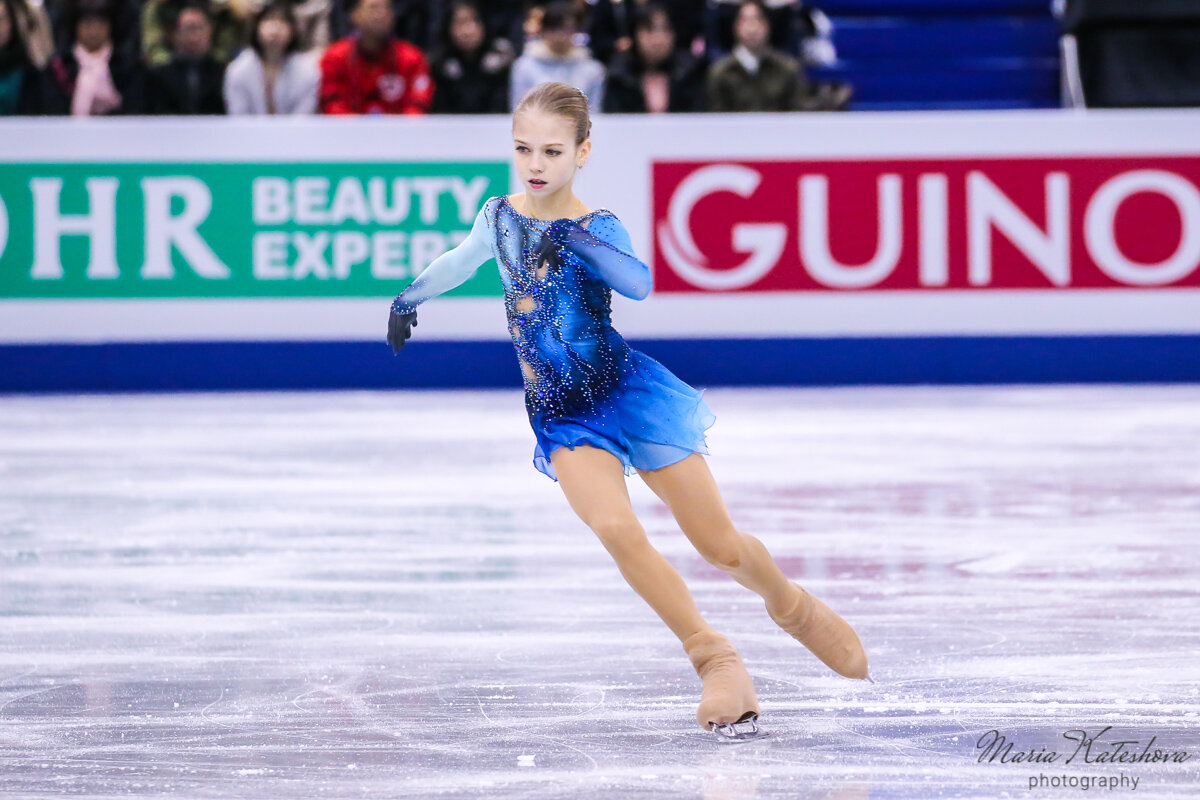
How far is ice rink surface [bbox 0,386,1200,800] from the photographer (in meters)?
2.24

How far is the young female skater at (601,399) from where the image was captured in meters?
2.49

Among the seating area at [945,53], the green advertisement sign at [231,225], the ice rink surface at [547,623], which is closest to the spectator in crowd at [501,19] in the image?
the green advertisement sign at [231,225]

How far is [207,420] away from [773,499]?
2.99 meters

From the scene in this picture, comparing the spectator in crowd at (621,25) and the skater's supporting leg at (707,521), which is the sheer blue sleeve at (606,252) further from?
the spectator in crowd at (621,25)

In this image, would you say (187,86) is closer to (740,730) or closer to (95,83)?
(95,83)

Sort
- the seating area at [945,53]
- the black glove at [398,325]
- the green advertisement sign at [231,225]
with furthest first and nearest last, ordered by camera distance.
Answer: the seating area at [945,53] → the green advertisement sign at [231,225] → the black glove at [398,325]

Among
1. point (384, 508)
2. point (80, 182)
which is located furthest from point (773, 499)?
point (80, 182)

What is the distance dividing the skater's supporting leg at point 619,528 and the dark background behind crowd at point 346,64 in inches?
245

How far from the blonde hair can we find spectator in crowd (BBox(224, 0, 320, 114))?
628 cm

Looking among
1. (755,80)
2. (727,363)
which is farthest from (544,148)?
(755,80)

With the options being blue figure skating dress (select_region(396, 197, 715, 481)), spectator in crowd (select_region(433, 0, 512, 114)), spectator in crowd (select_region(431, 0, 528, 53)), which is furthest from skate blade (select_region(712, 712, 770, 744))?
spectator in crowd (select_region(431, 0, 528, 53))

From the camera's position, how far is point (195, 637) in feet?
10.2

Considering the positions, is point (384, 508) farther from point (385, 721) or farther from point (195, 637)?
point (385, 721)

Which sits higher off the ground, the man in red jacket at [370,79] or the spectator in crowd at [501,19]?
the spectator in crowd at [501,19]
